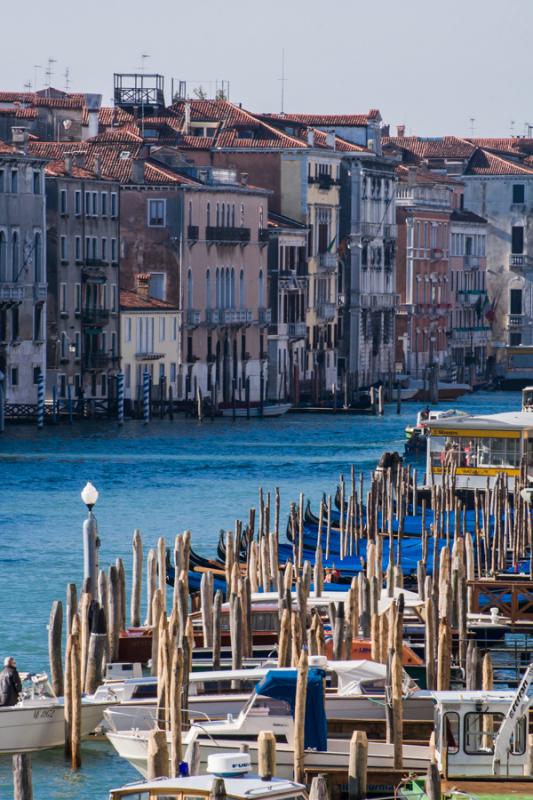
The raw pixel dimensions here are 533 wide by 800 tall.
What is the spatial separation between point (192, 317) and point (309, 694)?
4693 cm

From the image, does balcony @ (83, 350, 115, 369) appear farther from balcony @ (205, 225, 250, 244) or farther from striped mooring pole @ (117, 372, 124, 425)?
balcony @ (205, 225, 250, 244)

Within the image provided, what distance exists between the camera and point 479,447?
34.3 meters

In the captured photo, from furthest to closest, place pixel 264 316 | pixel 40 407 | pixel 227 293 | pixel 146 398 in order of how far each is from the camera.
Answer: pixel 264 316 → pixel 227 293 → pixel 146 398 → pixel 40 407

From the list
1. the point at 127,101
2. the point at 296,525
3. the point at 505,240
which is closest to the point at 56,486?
the point at 296,525

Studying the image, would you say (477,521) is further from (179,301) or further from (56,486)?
(179,301)

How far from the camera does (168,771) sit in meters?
14.7

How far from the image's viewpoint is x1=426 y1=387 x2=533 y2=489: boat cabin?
33.8 m

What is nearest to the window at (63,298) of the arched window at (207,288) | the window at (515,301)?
the arched window at (207,288)


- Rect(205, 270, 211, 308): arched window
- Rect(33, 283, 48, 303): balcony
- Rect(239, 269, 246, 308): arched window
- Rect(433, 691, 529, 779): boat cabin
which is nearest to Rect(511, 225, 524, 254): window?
Rect(239, 269, 246, 308): arched window

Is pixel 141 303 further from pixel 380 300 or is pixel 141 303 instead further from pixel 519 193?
pixel 519 193

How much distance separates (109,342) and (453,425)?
25613 mm

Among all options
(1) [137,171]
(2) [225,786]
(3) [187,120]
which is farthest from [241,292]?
(2) [225,786]

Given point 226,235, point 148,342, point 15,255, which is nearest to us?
point 15,255

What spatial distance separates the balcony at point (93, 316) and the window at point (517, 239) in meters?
34.7
